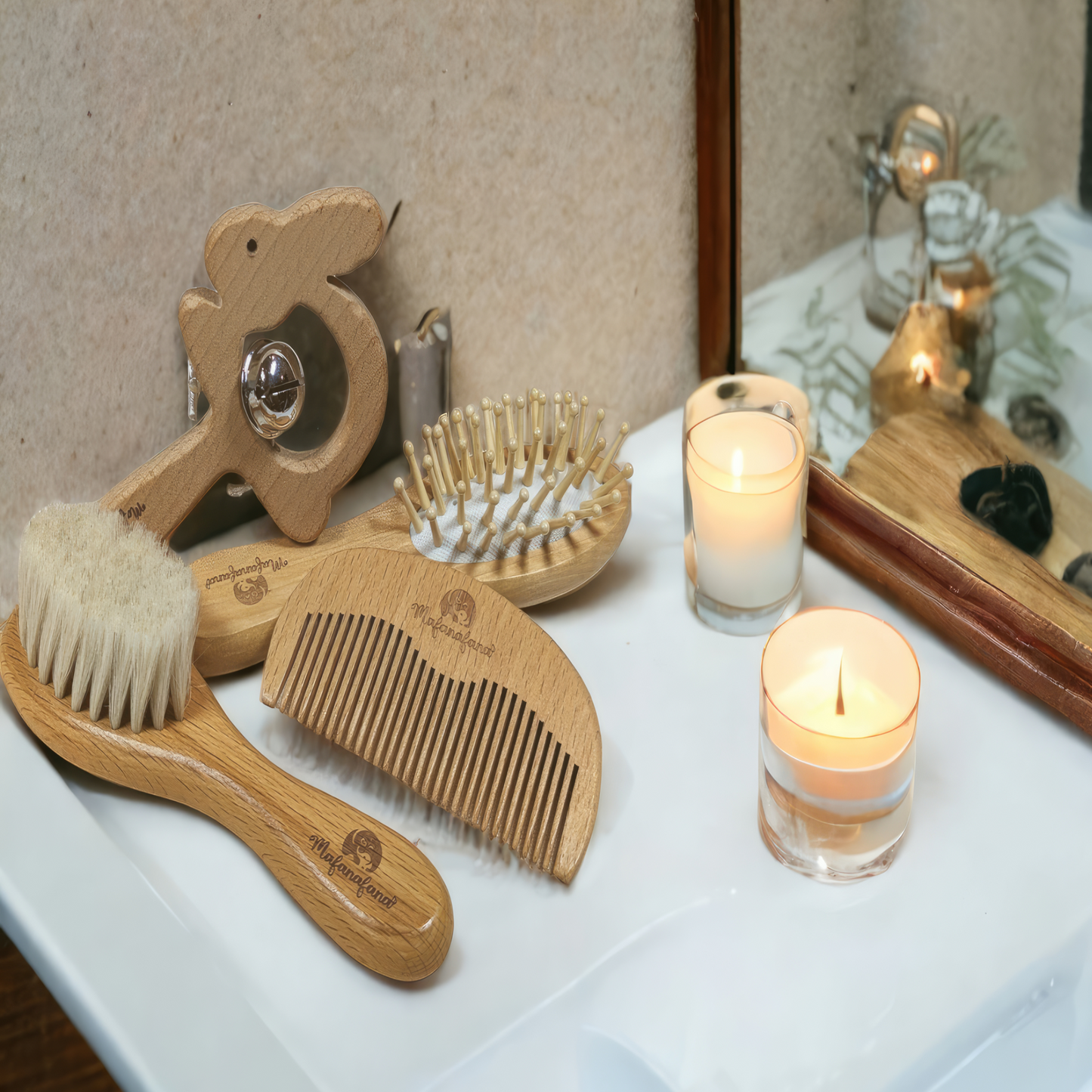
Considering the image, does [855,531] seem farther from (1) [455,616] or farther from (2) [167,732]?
(2) [167,732]

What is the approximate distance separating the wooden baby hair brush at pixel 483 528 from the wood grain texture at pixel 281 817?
0.20ft

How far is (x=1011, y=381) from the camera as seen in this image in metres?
0.62

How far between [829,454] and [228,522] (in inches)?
14.0

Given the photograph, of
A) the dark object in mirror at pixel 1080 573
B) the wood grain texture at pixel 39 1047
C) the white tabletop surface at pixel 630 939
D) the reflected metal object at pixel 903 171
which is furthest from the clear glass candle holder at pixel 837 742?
Result: the wood grain texture at pixel 39 1047

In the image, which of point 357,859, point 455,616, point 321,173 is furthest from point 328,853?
point 321,173

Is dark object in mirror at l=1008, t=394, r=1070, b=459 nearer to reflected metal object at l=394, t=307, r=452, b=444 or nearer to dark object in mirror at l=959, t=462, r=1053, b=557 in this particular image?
dark object in mirror at l=959, t=462, r=1053, b=557

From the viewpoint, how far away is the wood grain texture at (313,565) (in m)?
0.58

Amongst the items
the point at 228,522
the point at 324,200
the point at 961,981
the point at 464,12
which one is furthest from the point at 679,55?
the point at 961,981

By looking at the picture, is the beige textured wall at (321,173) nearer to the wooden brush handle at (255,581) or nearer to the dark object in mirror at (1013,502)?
the wooden brush handle at (255,581)

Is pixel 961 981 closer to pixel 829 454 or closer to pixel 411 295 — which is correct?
pixel 829 454

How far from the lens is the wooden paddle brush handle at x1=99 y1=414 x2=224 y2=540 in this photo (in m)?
0.56

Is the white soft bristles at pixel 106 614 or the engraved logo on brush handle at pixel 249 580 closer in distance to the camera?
the white soft bristles at pixel 106 614

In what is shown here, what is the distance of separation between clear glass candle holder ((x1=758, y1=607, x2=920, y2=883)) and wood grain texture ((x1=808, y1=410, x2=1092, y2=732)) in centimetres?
10

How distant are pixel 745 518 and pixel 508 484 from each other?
5.2 inches
